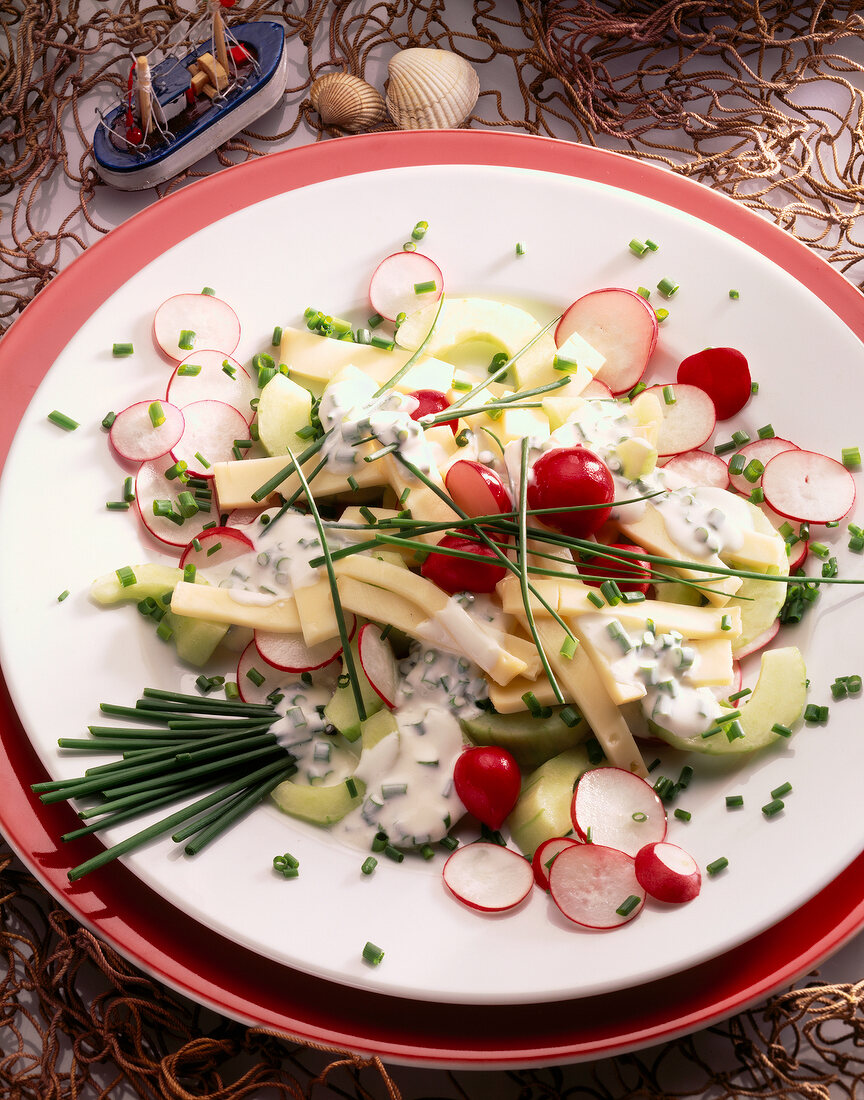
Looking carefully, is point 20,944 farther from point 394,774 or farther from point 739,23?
point 739,23

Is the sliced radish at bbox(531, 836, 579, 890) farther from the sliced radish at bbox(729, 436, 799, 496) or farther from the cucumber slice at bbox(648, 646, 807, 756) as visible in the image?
the sliced radish at bbox(729, 436, 799, 496)

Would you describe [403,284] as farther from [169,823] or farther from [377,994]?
[377,994]

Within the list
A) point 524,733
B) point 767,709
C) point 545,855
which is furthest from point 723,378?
point 545,855

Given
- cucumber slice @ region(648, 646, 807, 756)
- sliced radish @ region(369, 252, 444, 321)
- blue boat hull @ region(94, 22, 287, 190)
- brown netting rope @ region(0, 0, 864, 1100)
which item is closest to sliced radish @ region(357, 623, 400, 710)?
cucumber slice @ region(648, 646, 807, 756)

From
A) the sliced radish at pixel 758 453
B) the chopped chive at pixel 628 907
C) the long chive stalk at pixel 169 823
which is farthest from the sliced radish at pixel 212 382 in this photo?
the chopped chive at pixel 628 907

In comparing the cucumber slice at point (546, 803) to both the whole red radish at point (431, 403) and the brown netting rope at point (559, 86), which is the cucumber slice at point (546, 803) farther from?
the brown netting rope at point (559, 86)

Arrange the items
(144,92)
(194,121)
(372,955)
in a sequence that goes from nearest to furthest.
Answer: (372,955) < (144,92) < (194,121)
